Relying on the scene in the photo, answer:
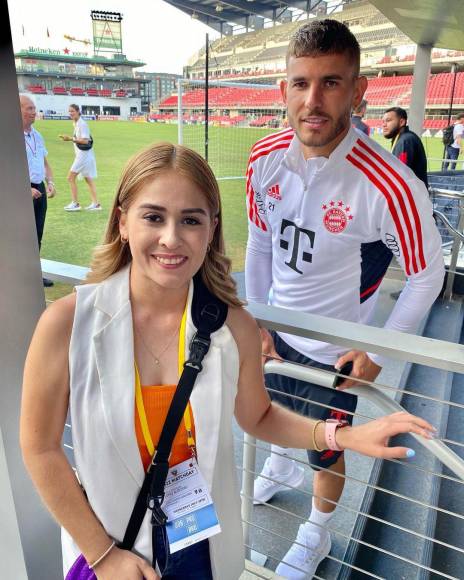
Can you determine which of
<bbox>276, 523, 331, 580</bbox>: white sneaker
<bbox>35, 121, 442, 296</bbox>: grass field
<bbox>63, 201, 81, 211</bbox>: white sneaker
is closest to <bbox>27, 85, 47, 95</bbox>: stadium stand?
<bbox>35, 121, 442, 296</bbox>: grass field

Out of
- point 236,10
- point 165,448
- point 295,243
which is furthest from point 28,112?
point 236,10

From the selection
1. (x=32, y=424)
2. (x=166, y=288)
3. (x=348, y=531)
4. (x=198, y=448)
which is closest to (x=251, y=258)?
(x=166, y=288)

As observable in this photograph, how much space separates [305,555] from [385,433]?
101 centimetres

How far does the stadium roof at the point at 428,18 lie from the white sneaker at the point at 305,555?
3.57 metres

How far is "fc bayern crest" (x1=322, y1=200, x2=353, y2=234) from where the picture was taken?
1.35 metres

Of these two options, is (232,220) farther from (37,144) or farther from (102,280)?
(102,280)

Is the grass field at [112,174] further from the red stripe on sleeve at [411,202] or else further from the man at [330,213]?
the red stripe on sleeve at [411,202]

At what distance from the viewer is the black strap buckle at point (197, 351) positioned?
883 mm

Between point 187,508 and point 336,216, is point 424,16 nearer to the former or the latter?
point 336,216

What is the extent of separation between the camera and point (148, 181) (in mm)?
873

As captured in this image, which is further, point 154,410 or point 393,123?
point 393,123

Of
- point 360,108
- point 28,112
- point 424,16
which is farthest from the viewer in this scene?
point 28,112

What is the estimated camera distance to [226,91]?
16188mm

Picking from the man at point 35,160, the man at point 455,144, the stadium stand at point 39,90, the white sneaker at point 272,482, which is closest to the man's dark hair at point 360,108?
the white sneaker at point 272,482
